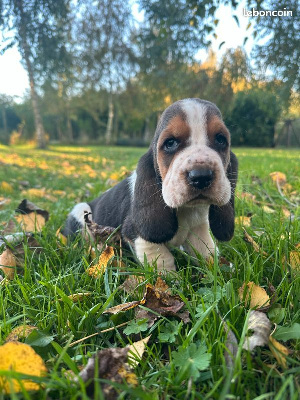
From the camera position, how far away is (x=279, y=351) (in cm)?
102

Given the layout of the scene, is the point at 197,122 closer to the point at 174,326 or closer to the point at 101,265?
the point at 101,265

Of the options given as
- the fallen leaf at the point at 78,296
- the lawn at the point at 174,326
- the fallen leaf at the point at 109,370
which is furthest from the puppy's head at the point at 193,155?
the fallen leaf at the point at 109,370

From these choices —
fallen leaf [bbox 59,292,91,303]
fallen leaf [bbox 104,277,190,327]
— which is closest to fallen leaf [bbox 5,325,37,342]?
fallen leaf [bbox 59,292,91,303]

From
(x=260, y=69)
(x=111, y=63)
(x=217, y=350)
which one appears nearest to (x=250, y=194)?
(x=217, y=350)

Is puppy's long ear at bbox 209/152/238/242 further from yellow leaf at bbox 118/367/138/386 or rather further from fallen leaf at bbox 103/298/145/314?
yellow leaf at bbox 118/367/138/386

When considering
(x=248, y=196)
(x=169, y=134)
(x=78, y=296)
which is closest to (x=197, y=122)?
(x=169, y=134)

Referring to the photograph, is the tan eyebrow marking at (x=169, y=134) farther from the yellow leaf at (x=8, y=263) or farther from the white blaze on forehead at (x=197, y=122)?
the yellow leaf at (x=8, y=263)

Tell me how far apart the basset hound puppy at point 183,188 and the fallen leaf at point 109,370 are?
822 mm

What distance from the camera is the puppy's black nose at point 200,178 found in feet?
5.43

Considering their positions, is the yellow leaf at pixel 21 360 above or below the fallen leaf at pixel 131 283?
above

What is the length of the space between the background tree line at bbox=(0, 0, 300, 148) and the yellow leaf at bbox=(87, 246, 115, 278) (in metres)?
1.30

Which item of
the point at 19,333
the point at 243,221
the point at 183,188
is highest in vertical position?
the point at 183,188

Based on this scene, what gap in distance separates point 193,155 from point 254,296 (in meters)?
0.81

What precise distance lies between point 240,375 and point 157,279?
0.72 m
